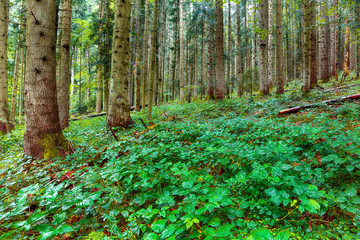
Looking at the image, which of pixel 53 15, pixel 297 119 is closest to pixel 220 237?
pixel 297 119

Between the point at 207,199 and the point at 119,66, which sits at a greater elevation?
the point at 119,66

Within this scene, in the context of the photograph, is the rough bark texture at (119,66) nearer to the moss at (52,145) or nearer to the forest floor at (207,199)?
the moss at (52,145)

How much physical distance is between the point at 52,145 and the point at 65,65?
5.12 meters

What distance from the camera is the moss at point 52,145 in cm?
407

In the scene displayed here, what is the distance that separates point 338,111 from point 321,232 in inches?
180

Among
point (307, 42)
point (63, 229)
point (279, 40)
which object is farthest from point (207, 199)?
point (279, 40)

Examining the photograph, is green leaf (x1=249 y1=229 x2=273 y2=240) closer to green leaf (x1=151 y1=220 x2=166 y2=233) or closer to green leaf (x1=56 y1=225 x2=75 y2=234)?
green leaf (x1=151 y1=220 x2=166 y2=233)

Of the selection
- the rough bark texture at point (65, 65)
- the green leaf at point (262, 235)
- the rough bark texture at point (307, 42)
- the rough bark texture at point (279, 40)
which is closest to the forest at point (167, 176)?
the green leaf at point (262, 235)

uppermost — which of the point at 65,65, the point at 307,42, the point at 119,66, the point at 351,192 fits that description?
the point at 307,42

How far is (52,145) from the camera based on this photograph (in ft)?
13.7

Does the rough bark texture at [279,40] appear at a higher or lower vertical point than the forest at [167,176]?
higher

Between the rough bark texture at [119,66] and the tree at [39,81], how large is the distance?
2.10 meters

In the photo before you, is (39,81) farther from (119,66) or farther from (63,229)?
(63,229)

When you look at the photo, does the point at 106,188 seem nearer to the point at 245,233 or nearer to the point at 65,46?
the point at 245,233
